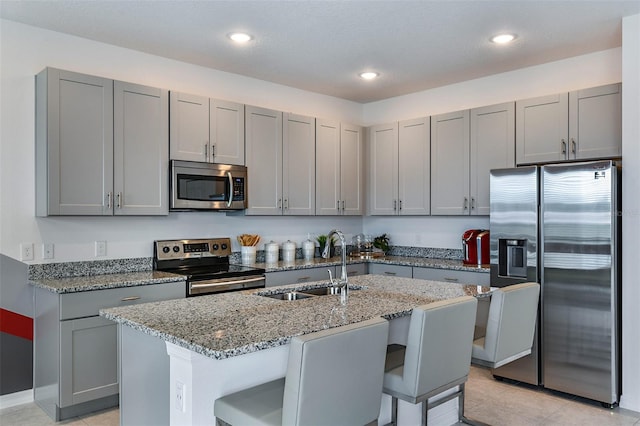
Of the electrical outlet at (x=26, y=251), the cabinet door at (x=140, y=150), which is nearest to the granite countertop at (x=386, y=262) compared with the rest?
the cabinet door at (x=140, y=150)

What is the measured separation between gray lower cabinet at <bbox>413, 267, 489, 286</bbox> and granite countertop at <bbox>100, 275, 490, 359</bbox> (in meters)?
1.29

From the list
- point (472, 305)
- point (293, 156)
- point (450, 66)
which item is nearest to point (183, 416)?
point (472, 305)

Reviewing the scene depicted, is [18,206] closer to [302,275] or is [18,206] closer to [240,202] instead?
[240,202]

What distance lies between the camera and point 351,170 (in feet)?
17.1

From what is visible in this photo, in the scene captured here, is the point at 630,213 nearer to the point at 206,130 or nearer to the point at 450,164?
the point at 450,164

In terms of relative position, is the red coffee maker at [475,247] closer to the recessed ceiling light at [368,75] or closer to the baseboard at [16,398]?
the recessed ceiling light at [368,75]

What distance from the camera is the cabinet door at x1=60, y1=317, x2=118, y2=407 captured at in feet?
10.0

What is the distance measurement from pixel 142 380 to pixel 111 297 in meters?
1.20

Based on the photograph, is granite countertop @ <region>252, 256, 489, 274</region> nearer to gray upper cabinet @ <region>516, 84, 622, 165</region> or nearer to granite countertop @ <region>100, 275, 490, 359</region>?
gray upper cabinet @ <region>516, 84, 622, 165</region>

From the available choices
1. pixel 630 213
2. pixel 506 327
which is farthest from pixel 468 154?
pixel 506 327

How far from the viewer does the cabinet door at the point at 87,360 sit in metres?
3.06

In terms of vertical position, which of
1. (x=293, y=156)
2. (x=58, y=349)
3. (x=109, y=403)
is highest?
(x=293, y=156)

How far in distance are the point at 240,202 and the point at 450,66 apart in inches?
86.7

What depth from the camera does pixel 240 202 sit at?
4.25 m
